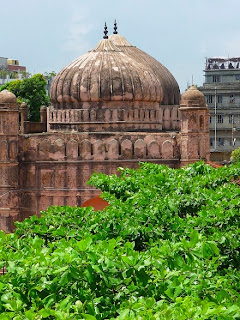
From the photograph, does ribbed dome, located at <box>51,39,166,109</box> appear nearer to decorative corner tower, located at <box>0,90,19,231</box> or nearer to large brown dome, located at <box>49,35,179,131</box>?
large brown dome, located at <box>49,35,179,131</box>

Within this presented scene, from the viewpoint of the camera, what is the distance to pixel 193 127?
83.7ft

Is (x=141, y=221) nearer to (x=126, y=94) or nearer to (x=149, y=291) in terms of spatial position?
(x=149, y=291)

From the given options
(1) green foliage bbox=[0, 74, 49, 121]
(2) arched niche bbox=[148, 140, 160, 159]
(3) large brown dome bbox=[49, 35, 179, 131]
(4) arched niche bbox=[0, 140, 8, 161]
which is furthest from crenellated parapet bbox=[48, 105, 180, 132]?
(1) green foliage bbox=[0, 74, 49, 121]

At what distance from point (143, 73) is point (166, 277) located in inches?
725

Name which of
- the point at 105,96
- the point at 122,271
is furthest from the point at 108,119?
the point at 122,271

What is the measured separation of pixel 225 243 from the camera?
44.6 feet

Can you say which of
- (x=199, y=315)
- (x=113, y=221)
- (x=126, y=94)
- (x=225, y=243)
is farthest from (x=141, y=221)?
(x=126, y=94)

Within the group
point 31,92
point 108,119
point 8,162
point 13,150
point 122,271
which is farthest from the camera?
point 31,92

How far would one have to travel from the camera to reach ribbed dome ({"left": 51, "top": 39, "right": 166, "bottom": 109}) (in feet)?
90.4

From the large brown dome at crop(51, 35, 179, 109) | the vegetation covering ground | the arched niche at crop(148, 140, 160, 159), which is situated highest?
the large brown dome at crop(51, 35, 179, 109)

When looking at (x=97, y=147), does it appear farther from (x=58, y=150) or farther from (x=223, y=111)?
(x=223, y=111)

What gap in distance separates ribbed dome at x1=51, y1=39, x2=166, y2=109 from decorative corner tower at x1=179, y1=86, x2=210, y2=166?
250 cm

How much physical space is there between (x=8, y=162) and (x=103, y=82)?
4.09 metres

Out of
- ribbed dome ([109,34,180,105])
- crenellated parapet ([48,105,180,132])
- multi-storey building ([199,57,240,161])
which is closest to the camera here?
crenellated parapet ([48,105,180,132])
